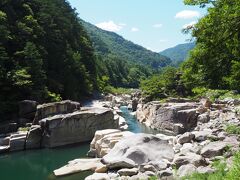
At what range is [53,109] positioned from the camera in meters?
42.4

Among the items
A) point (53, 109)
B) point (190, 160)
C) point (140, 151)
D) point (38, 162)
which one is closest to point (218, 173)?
point (190, 160)

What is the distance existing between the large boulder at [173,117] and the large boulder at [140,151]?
710 inches

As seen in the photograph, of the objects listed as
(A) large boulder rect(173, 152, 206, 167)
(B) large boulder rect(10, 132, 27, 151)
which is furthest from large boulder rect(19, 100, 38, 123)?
(A) large boulder rect(173, 152, 206, 167)

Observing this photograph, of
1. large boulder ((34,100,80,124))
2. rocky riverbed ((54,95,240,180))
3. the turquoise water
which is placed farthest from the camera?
large boulder ((34,100,80,124))

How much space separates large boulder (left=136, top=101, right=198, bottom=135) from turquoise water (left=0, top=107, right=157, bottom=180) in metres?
11.2

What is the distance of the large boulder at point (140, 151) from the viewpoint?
2031 centimetres

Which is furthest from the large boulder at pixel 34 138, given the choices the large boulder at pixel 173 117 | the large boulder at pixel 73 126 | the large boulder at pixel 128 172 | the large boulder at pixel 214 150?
the large boulder at pixel 214 150

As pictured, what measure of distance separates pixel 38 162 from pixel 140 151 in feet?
44.3

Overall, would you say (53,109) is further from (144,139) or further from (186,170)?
(186,170)

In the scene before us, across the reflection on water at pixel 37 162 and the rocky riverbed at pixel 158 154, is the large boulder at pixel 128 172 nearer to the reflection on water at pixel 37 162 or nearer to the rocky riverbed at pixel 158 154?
the rocky riverbed at pixel 158 154

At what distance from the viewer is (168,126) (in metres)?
44.3

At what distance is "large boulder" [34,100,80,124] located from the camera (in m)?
41.1

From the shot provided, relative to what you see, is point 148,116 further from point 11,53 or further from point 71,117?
point 11,53

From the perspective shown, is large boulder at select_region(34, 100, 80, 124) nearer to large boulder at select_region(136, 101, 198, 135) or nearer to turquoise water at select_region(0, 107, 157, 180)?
turquoise water at select_region(0, 107, 157, 180)
